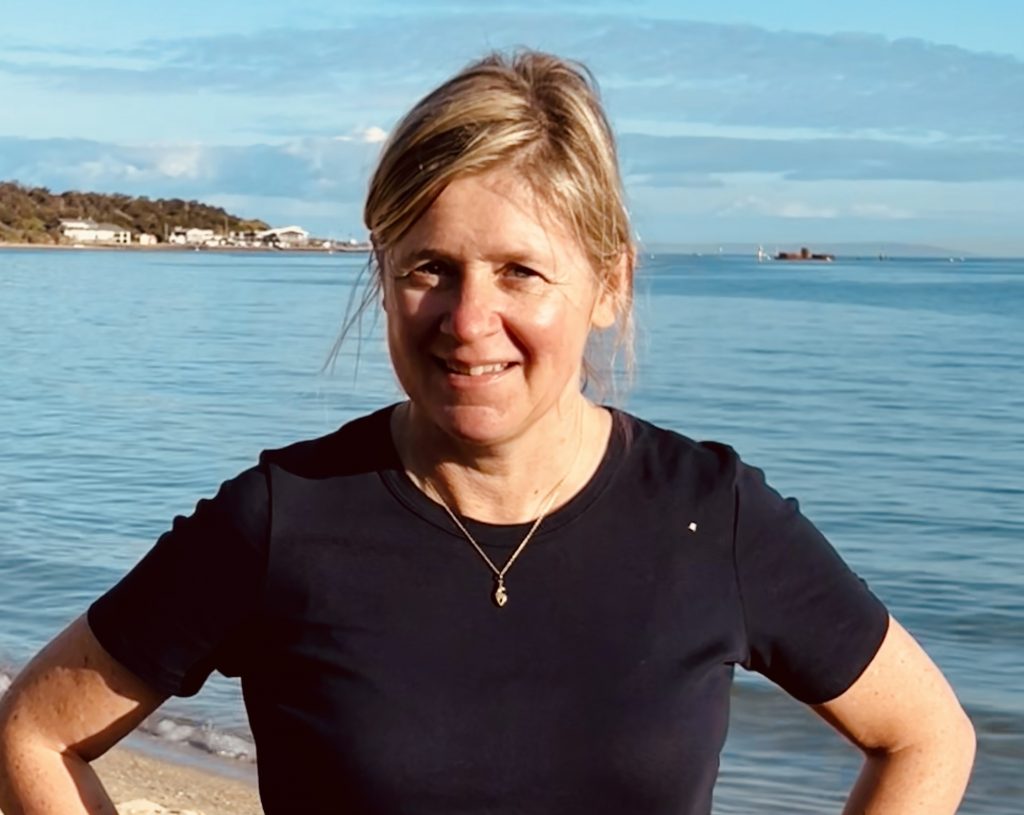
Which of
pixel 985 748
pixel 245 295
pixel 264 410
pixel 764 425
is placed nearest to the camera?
pixel 985 748

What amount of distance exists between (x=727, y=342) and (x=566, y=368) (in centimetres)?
3492

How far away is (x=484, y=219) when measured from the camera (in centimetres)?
220

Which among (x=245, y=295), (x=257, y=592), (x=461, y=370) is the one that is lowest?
(x=245, y=295)

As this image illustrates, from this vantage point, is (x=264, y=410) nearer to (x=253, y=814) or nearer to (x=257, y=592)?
(x=253, y=814)

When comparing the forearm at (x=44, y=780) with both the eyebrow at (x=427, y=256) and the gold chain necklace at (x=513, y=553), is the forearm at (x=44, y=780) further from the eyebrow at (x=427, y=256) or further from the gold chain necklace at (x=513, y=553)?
the eyebrow at (x=427, y=256)

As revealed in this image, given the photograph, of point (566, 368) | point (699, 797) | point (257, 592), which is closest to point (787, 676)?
point (699, 797)

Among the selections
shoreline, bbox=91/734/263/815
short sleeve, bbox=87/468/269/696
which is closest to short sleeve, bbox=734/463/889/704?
short sleeve, bbox=87/468/269/696

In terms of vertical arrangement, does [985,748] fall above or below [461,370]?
below

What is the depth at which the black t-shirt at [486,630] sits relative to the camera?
2.26m

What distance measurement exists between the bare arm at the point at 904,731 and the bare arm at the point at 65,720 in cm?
97

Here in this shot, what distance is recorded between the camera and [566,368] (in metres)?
2.31

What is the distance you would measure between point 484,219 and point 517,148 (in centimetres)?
10

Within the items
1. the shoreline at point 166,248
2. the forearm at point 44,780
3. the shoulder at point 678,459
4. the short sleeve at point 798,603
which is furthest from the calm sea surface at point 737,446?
the shoreline at point 166,248

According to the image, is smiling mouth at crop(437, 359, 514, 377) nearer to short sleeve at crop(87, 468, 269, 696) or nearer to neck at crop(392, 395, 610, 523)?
neck at crop(392, 395, 610, 523)
